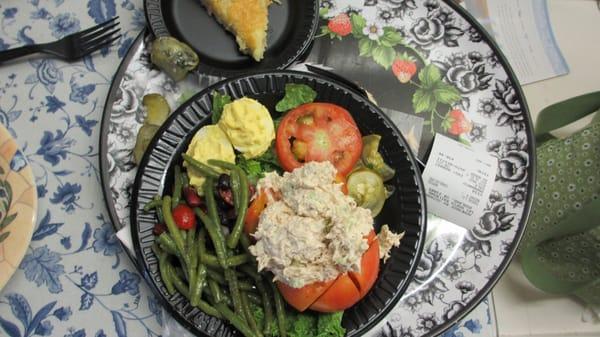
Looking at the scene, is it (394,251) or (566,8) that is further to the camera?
(566,8)

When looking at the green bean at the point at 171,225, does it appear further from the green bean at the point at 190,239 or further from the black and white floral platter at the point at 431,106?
the black and white floral platter at the point at 431,106

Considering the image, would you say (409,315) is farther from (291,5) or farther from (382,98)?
(291,5)

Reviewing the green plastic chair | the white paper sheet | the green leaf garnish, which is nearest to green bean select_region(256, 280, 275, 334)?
the green leaf garnish

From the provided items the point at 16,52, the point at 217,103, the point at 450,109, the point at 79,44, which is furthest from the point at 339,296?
the point at 16,52

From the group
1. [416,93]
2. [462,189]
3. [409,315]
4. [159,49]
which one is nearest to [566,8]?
[416,93]

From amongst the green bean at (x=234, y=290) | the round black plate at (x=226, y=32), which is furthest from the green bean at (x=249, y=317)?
the round black plate at (x=226, y=32)

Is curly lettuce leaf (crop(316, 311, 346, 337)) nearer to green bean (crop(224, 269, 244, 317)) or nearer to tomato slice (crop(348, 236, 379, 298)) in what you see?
tomato slice (crop(348, 236, 379, 298))

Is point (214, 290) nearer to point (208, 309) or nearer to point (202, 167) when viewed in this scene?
point (208, 309)
